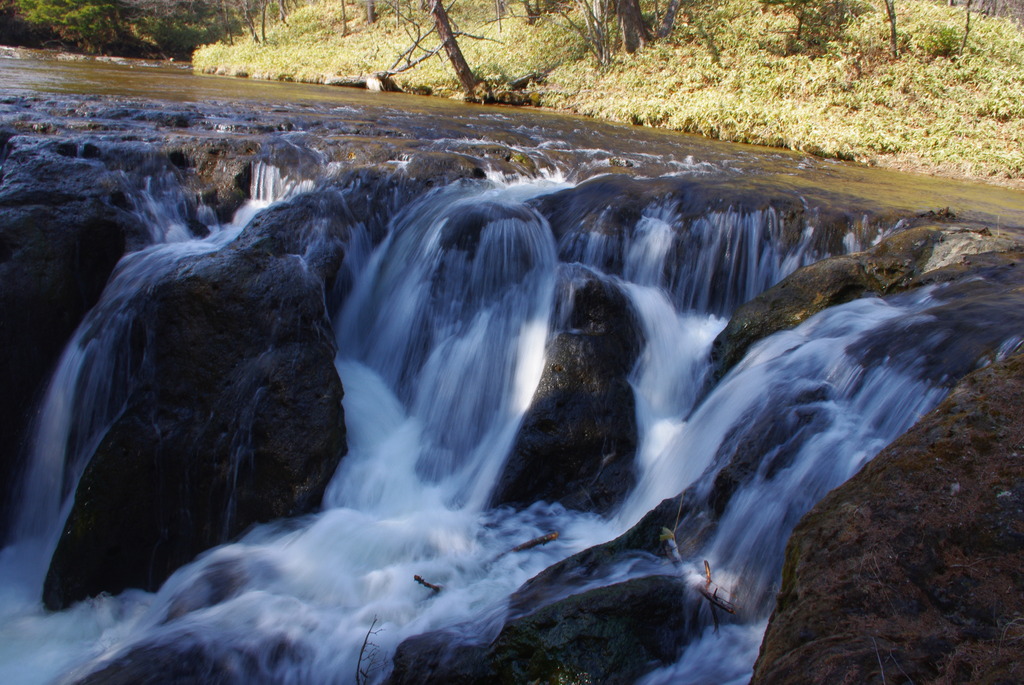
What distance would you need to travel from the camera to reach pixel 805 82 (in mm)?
15469

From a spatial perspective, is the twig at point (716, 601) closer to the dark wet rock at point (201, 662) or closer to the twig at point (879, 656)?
the twig at point (879, 656)

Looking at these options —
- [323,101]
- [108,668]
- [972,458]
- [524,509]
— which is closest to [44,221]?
[108,668]

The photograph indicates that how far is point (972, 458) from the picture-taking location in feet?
6.79

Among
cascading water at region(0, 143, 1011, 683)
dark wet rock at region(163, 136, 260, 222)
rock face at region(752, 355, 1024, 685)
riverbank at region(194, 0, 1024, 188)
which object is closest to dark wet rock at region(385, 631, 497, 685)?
cascading water at region(0, 143, 1011, 683)

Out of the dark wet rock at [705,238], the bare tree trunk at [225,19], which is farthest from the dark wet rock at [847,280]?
the bare tree trunk at [225,19]

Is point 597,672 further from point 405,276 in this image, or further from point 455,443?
point 405,276

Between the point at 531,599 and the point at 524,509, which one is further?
the point at 524,509

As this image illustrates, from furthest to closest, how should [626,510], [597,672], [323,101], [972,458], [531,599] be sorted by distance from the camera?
1. [323,101]
2. [626,510]
3. [531,599]
4. [597,672]
5. [972,458]

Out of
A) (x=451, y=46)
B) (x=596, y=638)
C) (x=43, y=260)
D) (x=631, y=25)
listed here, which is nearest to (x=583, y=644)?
(x=596, y=638)

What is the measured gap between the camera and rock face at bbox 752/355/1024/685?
1555 millimetres

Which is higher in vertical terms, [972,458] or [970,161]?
[970,161]

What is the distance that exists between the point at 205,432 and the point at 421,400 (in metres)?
1.67

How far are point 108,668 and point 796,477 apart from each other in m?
3.62

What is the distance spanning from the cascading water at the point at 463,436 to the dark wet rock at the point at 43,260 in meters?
0.20
